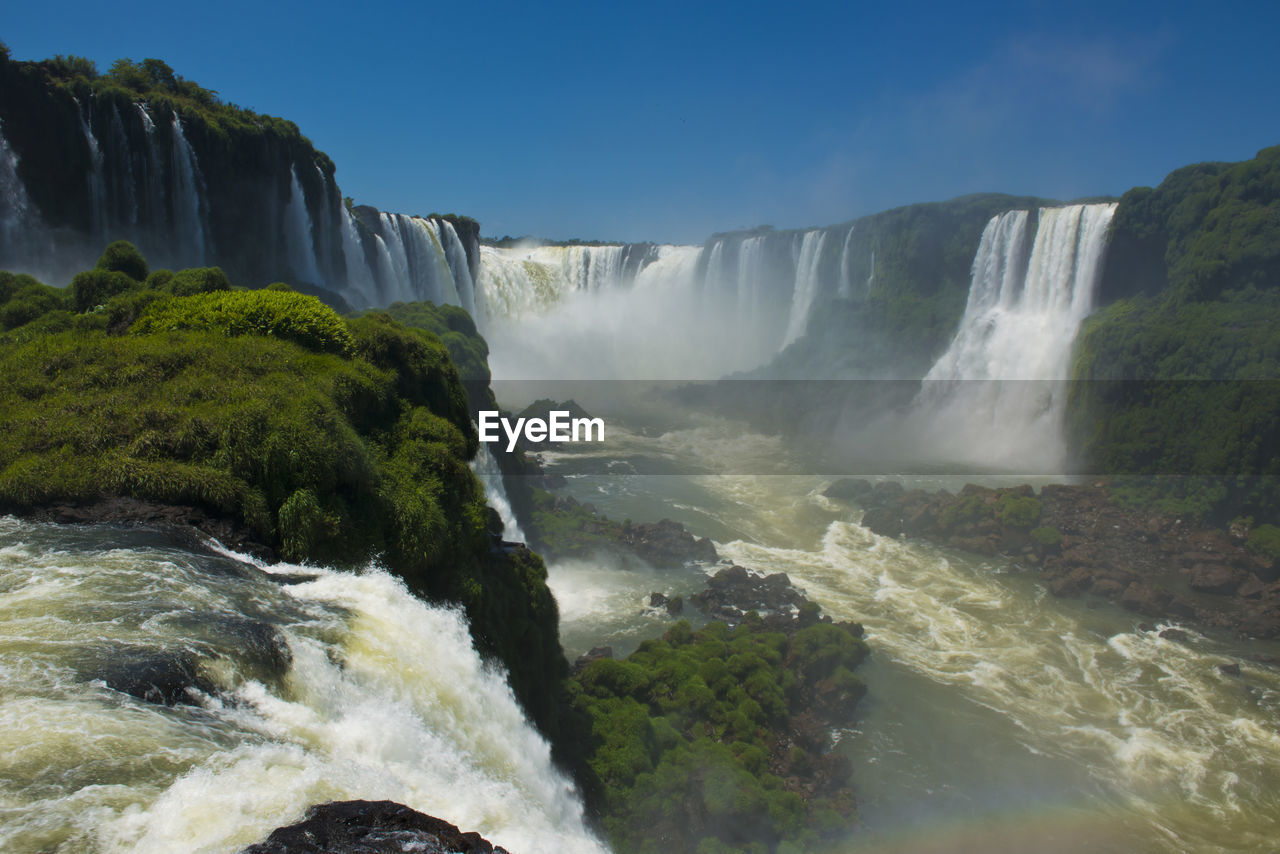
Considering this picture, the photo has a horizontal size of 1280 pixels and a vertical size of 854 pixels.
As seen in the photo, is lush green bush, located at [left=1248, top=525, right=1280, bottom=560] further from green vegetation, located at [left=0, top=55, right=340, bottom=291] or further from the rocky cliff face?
the rocky cliff face

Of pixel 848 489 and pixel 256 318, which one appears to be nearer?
pixel 256 318

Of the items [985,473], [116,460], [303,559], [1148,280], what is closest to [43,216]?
[116,460]

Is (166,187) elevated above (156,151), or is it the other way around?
(156,151)

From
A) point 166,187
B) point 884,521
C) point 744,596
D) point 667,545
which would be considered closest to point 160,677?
point 744,596

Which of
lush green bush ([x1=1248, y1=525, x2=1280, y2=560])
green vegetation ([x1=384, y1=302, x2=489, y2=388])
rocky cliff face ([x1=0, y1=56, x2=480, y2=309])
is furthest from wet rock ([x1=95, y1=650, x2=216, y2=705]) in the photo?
lush green bush ([x1=1248, y1=525, x2=1280, y2=560])

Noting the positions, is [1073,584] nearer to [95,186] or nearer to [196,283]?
[196,283]

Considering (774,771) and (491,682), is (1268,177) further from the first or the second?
(491,682)
